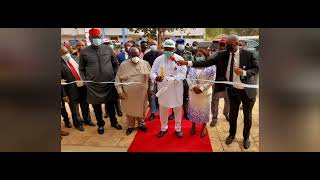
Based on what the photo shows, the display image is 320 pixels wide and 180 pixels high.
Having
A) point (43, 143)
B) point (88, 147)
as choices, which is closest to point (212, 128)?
point (88, 147)

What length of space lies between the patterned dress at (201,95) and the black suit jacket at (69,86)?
2005 millimetres

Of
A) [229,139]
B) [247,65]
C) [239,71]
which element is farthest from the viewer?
[229,139]

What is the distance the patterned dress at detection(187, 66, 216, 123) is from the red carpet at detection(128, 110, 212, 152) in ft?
1.10

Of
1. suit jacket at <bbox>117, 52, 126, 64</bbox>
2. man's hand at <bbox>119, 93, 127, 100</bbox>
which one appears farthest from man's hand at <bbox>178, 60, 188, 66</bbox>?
suit jacket at <bbox>117, 52, 126, 64</bbox>

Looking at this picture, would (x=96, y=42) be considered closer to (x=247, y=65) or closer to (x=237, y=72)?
(x=237, y=72)

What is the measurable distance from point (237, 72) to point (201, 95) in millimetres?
913

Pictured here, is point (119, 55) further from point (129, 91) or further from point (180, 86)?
point (180, 86)

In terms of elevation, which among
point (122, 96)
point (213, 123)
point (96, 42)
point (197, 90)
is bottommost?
point (213, 123)

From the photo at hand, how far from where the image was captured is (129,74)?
4.65 metres

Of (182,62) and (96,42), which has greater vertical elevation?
(96,42)

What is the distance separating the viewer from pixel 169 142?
4379 millimetres

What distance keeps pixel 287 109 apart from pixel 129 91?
271 cm

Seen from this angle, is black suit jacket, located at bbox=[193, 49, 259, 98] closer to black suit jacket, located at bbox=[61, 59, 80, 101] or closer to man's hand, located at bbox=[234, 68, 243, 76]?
man's hand, located at bbox=[234, 68, 243, 76]

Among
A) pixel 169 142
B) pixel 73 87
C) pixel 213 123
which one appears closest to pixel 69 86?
pixel 73 87
